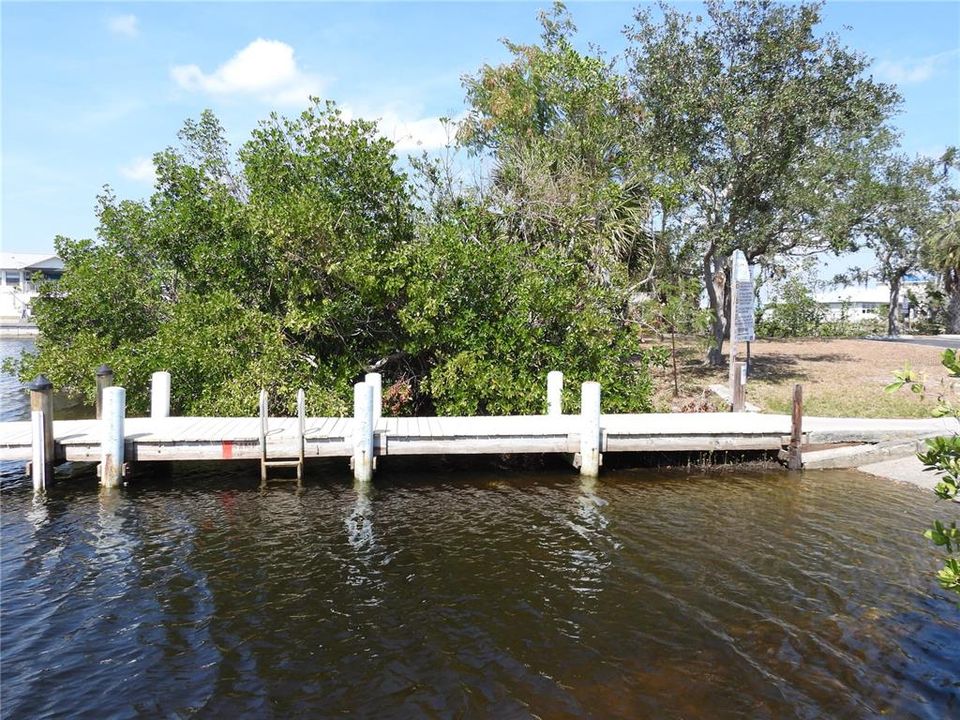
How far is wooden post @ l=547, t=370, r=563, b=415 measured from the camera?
14805 mm

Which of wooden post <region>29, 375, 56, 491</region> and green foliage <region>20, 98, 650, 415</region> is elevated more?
green foliage <region>20, 98, 650, 415</region>

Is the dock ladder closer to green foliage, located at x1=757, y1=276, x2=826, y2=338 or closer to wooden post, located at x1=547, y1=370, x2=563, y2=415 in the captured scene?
wooden post, located at x1=547, y1=370, x2=563, y2=415

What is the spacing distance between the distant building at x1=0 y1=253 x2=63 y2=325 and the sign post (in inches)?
2617

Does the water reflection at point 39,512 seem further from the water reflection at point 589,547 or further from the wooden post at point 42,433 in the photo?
the water reflection at point 589,547

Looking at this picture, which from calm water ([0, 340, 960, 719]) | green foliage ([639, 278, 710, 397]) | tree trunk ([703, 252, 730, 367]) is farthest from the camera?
tree trunk ([703, 252, 730, 367])

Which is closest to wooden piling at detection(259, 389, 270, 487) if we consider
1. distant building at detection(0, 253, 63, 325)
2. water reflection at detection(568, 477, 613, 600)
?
water reflection at detection(568, 477, 613, 600)

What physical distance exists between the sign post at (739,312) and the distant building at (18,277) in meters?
66.5

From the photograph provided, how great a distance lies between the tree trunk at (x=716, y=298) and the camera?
22.4 meters

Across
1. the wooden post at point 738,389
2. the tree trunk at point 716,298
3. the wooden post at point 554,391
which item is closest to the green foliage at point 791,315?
the tree trunk at point 716,298

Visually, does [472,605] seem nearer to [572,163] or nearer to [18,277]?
[572,163]

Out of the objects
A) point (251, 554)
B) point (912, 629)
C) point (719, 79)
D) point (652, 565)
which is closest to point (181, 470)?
point (251, 554)

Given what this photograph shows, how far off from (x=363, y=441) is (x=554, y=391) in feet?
14.9

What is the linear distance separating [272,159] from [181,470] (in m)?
7.28

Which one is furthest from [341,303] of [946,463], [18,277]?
[18,277]
